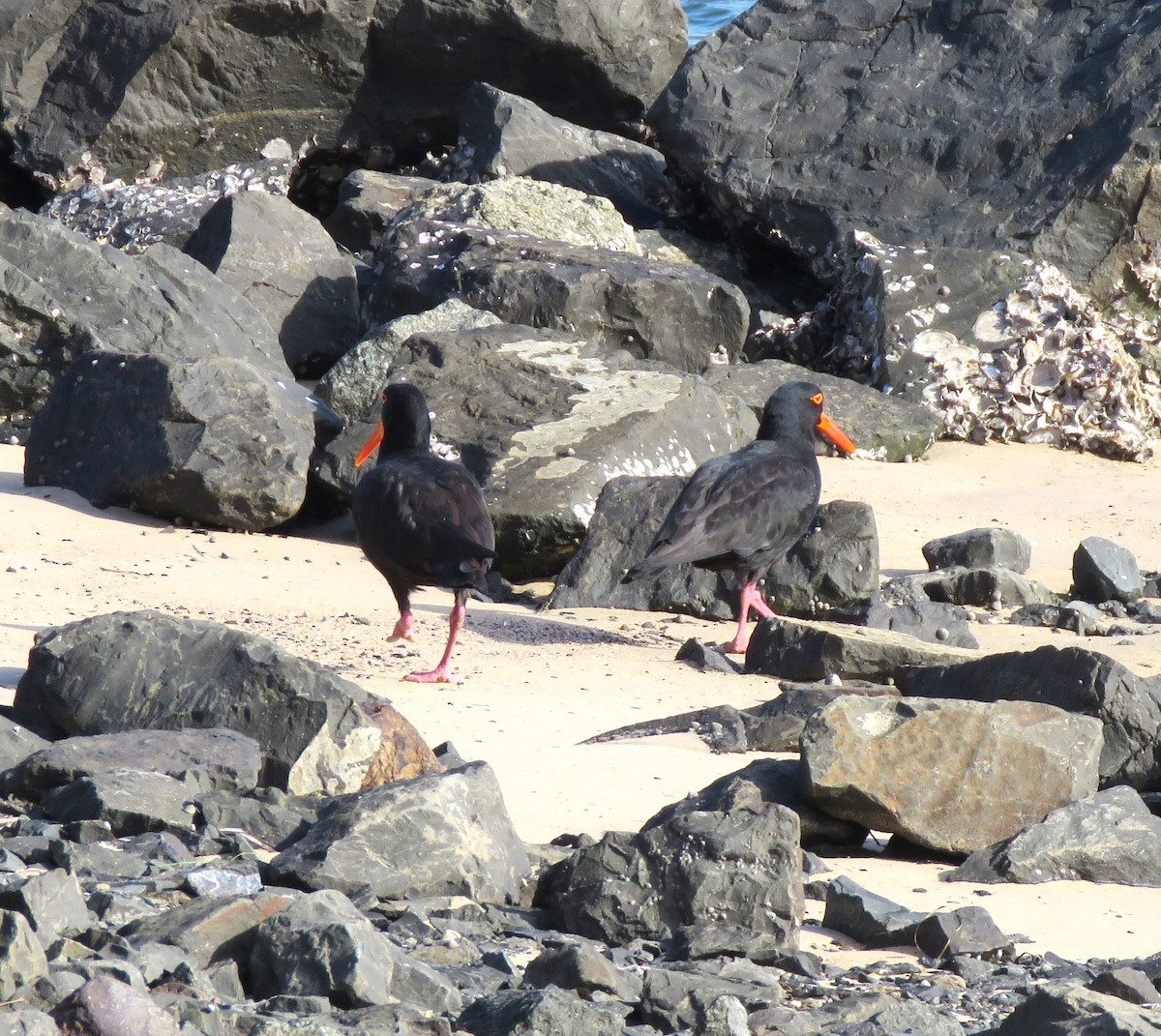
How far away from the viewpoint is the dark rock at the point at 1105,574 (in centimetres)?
722

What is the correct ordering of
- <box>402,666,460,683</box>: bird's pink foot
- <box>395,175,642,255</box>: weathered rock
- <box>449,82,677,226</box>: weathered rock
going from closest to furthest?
<box>402,666,460,683</box>: bird's pink foot
<box>395,175,642,255</box>: weathered rock
<box>449,82,677,226</box>: weathered rock

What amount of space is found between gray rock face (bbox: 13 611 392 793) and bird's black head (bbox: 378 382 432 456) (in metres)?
2.71

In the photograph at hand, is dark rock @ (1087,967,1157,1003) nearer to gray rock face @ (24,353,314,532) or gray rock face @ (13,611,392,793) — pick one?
gray rock face @ (13,611,392,793)

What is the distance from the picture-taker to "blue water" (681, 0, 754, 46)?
82.4 feet

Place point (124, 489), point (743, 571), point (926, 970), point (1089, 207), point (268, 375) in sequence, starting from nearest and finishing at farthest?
1. point (926, 970)
2. point (743, 571)
3. point (124, 489)
4. point (268, 375)
5. point (1089, 207)

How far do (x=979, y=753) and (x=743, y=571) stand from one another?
2.95m

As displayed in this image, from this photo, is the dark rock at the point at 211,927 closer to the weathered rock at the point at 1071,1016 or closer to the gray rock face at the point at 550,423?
the weathered rock at the point at 1071,1016

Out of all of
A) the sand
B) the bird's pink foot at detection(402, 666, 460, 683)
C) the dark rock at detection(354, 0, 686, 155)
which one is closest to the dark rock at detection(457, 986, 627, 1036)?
the sand

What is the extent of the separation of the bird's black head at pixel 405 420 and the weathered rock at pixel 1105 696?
115 inches

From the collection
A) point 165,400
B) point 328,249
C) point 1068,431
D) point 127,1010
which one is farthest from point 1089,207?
point 127,1010

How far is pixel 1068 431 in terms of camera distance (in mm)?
10344

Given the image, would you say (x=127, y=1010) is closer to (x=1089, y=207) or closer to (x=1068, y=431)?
(x=1068, y=431)

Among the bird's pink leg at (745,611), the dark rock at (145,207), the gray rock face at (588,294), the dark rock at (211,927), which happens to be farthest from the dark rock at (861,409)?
the dark rock at (211,927)

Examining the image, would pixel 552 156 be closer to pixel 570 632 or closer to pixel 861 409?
pixel 861 409
